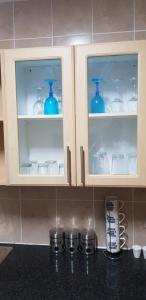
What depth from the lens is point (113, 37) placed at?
4.85 ft

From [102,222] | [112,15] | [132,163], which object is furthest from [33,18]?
[102,222]

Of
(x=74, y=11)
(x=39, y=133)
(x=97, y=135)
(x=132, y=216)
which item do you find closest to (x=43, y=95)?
(x=39, y=133)

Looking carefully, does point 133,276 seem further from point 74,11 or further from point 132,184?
point 74,11

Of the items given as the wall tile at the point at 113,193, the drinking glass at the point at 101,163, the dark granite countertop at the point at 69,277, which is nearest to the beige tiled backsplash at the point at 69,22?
the drinking glass at the point at 101,163

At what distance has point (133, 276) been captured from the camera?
1.31 meters

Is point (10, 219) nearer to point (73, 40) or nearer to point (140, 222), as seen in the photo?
point (140, 222)

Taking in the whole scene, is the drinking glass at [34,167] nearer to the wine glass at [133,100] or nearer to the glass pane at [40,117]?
the glass pane at [40,117]

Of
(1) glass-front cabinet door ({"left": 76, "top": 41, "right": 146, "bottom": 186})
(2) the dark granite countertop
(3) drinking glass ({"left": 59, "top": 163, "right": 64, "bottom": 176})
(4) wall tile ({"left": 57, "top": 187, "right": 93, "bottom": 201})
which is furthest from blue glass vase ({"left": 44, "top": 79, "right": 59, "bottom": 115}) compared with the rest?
(2) the dark granite countertop

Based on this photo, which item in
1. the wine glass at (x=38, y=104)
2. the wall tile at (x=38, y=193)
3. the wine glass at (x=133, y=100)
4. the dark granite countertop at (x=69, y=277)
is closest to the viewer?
the dark granite countertop at (x=69, y=277)

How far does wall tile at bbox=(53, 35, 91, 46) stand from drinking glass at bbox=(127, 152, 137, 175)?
27.4 inches

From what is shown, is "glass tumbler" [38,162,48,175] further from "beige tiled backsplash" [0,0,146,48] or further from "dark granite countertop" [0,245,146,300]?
"beige tiled backsplash" [0,0,146,48]

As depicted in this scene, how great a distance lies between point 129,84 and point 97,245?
3.12 feet

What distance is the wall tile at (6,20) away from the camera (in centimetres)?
156

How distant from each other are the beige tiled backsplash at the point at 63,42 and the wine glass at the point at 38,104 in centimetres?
32
